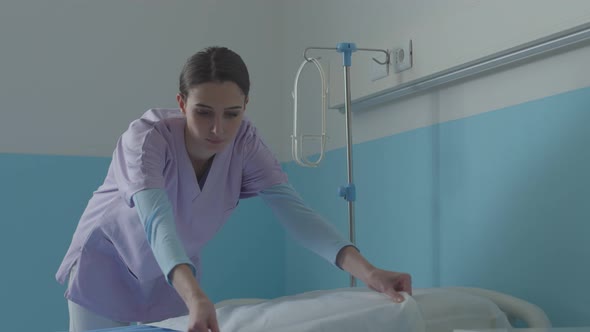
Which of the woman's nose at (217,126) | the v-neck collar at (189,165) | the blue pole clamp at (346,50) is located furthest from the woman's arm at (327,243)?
the blue pole clamp at (346,50)

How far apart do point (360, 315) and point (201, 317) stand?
1.05 ft

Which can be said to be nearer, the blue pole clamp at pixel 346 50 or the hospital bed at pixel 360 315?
the hospital bed at pixel 360 315

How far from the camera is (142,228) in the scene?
177cm

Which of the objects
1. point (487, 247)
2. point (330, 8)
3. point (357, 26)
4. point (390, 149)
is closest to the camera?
point (487, 247)

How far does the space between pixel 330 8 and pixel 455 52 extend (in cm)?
108

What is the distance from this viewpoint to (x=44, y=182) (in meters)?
3.04

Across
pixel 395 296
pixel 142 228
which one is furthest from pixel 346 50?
pixel 395 296

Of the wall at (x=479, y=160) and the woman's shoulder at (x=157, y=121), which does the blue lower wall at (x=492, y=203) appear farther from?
the woman's shoulder at (x=157, y=121)

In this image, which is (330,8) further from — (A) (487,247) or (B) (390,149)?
(A) (487,247)

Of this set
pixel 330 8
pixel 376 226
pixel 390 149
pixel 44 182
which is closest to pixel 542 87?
pixel 390 149

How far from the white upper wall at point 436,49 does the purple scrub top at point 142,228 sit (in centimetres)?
61

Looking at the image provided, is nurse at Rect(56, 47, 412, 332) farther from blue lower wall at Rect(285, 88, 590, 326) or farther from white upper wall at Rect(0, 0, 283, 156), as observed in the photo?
white upper wall at Rect(0, 0, 283, 156)

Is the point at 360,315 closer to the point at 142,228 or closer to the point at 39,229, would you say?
the point at 142,228

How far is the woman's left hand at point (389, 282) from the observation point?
5.01 feet
